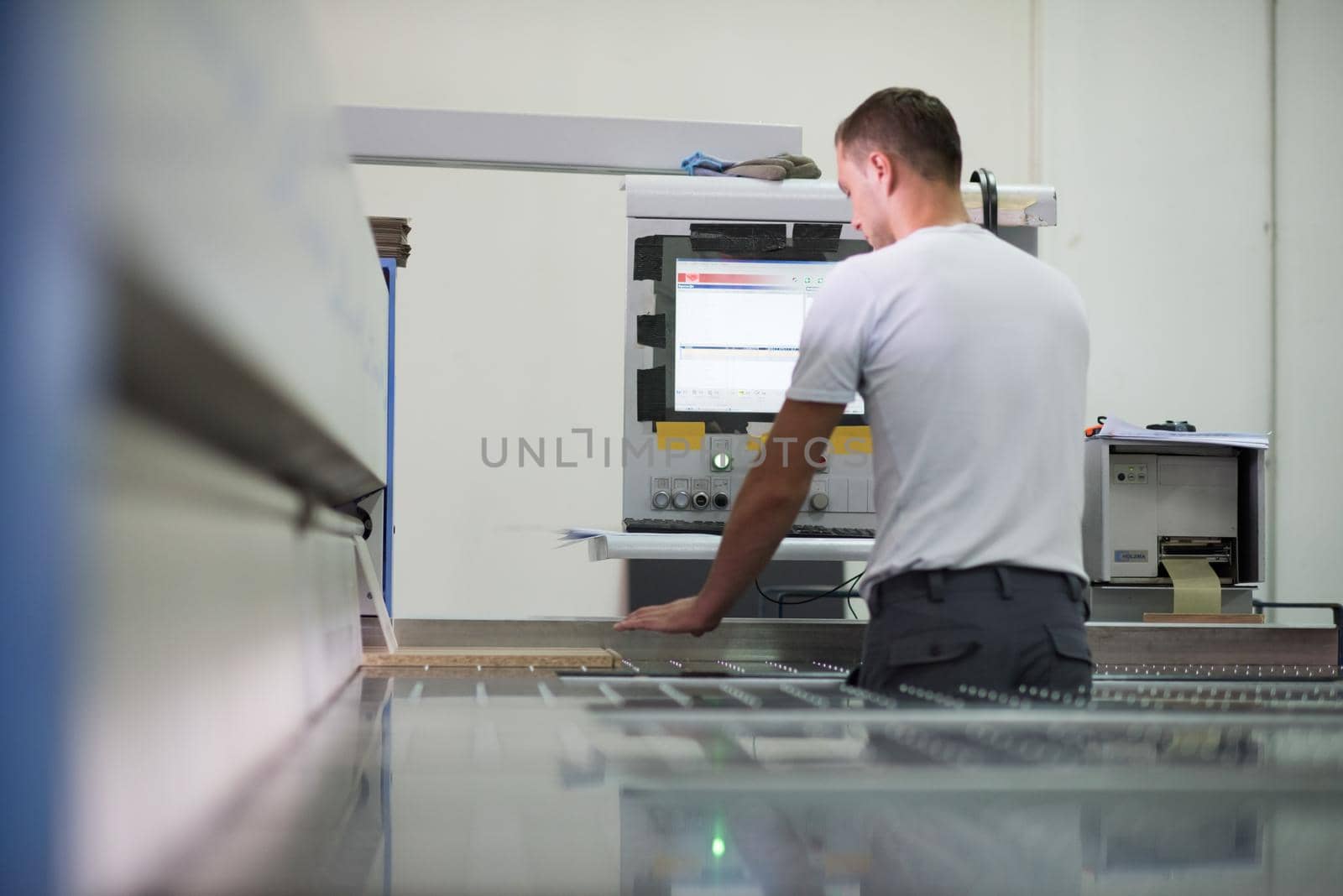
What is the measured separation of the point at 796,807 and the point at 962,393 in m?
1.10

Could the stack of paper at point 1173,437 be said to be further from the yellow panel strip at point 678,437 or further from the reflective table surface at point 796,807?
the reflective table surface at point 796,807

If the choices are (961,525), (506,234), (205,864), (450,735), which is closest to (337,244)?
(450,735)

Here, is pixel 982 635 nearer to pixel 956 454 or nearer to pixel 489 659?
pixel 956 454

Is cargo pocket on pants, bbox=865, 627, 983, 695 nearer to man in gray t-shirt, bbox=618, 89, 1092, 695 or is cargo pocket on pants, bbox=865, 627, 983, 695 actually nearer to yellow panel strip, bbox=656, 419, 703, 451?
man in gray t-shirt, bbox=618, 89, 1092, 695

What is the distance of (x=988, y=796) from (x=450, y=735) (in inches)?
9.9

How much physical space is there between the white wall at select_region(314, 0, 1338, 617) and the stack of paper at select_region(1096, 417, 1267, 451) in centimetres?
129

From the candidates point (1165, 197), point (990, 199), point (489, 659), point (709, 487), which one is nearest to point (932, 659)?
point (489, 659)

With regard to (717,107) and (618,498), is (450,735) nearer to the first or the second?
(618,498)

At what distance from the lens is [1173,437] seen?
6.88ft

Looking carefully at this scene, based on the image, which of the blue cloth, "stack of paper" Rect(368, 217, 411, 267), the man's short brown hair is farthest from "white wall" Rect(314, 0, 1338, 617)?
the man's short brown hair

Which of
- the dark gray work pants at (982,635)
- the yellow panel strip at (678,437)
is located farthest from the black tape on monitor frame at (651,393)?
the dark gray work pants at (982,635)

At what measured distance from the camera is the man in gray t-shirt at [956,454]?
51.2 inches

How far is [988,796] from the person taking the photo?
1.04ft

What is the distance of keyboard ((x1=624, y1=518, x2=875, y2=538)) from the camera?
2248mm
